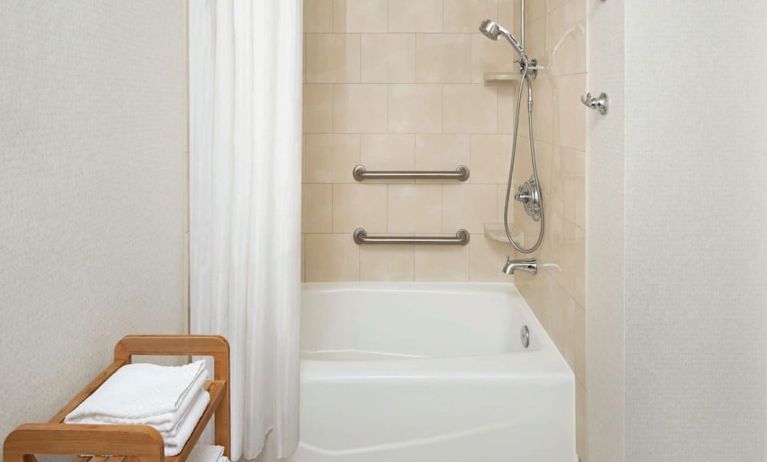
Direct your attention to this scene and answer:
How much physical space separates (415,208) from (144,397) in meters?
2.20

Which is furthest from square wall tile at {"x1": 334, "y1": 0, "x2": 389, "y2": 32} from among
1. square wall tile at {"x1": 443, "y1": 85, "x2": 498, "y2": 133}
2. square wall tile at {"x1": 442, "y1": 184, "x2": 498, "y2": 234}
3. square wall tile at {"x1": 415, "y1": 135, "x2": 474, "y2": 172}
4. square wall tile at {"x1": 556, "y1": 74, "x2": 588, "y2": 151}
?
square wall tile at {"x1": 556, "y1": 74, "x2": 588, "y2": 151}

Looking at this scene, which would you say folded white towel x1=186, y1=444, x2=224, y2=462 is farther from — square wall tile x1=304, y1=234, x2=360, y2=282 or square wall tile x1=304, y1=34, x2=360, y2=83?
square wall tile x1=304, y1=34, x2=360, y2=83

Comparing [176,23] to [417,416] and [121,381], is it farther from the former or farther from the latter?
[417,416]

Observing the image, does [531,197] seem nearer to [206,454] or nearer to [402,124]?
[402,124]

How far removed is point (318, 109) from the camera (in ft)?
11.5

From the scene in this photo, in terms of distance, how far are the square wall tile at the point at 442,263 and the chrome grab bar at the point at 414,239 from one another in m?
0.05

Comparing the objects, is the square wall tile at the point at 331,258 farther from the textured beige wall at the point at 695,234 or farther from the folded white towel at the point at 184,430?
the folded white towel at the point at 184,430

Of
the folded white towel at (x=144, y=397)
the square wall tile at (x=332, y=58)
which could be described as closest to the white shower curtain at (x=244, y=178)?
the folded white towel at (x=144, y=397)

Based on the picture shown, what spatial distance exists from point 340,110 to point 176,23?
4.27 ft

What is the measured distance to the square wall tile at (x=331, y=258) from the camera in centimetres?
356

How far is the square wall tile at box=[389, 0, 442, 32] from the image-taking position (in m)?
3.48

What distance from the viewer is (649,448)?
6.57 feet

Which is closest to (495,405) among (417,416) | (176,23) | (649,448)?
(417,416)

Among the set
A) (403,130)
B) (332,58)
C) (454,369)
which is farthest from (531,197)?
(332,58)
